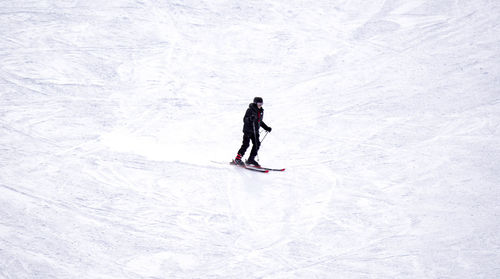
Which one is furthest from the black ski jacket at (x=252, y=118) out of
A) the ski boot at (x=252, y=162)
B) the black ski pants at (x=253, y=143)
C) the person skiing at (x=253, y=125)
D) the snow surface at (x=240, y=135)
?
the snow surface at (x=240, y=135)

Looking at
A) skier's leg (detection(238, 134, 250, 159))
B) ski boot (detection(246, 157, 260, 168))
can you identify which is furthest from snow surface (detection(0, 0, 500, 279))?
skier's leg (detection(238, 134, 250, 159))

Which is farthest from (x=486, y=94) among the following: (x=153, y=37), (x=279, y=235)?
(x=153, y=37)

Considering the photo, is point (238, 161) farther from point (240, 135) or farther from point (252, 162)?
point (240, 135)

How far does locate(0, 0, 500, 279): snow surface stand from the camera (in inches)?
276

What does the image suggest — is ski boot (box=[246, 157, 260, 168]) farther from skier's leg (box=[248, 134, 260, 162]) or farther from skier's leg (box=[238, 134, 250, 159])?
skier's leg (box=[238, 134, 250, 159])

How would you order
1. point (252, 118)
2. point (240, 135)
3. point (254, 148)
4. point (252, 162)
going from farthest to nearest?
point (240, 135), point (252, 162), point (254, 148), point (252, 118)

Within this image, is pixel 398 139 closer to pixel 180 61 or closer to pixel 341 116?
pixel 341 116

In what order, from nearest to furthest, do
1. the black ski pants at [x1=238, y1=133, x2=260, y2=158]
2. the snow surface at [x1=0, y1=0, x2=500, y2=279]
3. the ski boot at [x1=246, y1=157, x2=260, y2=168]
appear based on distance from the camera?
the snow surface at [x1=0, y1=0, x2=500, y2=279] < the black ski pants at [x1=238, y1=133, x2=260, y2=158] < the ski boot at [x1=246, y1=157, x2=260, y2=168]

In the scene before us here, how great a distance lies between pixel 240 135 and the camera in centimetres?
1045

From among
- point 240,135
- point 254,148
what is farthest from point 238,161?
point 240,135

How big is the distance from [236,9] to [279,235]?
32.1 ft

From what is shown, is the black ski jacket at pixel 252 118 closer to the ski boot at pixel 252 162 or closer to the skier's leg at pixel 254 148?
the skier's leg at pixel 254 148

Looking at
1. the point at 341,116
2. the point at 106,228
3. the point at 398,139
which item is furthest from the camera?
the point at 341,116

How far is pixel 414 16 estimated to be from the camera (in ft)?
48.2
